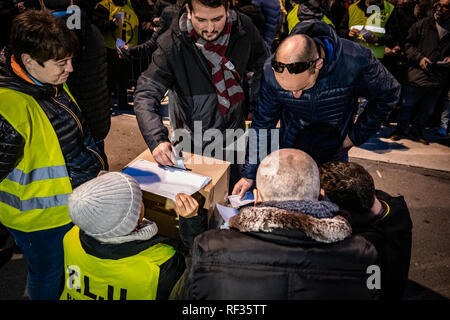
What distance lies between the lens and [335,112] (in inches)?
99.4

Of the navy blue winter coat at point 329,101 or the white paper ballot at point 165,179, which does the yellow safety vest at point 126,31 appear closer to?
the navy blue winter coat at point 329,101

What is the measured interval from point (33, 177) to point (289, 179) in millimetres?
1419

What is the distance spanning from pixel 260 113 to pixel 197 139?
1.97 feet

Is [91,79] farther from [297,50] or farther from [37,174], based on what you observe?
[297,50]

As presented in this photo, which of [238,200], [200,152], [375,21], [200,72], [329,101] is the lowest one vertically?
[238,200]

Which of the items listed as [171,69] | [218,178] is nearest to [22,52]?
[171,69]

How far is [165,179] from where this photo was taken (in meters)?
2.11

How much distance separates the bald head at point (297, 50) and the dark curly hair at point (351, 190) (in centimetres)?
78

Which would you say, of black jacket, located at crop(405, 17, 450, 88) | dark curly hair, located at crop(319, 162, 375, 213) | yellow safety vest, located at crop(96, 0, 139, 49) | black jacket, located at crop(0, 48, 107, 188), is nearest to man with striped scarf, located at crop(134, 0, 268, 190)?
black jacket, located at crop(0, 48, 107, 188)

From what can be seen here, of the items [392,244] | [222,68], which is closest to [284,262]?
[392,244]

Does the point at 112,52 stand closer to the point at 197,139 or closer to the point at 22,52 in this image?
the point at 197,139

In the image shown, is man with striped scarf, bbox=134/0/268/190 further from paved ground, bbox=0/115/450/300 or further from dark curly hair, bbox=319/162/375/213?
paved ground, bbox=0/115/450/300

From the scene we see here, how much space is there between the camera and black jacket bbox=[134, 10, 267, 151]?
8.16 ft

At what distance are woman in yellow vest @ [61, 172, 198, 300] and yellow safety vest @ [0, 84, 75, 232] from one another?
1.49ft
